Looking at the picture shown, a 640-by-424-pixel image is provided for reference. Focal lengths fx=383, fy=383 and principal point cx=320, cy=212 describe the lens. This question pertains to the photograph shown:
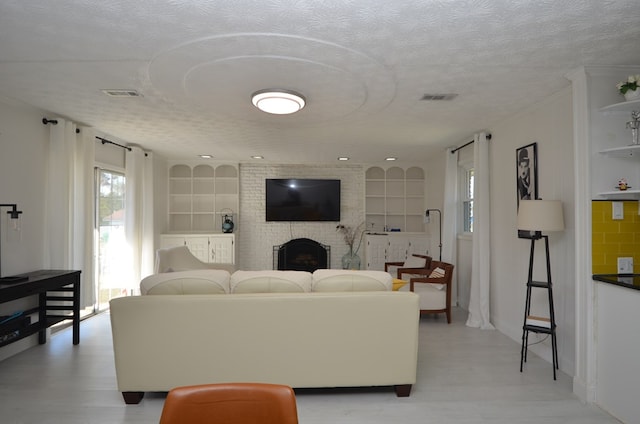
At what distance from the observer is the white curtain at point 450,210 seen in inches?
238

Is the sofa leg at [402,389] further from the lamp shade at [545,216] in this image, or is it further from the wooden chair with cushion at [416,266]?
the wooden chair with cushion at [416,266]

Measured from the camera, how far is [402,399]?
299 centimetres

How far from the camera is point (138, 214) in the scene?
6387mm

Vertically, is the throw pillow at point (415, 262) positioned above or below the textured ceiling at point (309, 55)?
below

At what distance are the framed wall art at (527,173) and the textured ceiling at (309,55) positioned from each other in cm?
46

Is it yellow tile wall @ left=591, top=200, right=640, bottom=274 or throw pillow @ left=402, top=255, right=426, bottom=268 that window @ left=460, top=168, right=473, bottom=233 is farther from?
yellow tile wall @ left=591, top=200, right=640, bottom=274

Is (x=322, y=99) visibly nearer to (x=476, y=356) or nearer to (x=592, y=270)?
(x=592, y=270)

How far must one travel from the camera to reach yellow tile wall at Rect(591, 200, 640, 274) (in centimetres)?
298

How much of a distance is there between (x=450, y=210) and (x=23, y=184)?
18.5 ft

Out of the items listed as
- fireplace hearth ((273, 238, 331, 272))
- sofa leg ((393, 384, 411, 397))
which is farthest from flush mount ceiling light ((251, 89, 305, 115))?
fireplace hearth ((273, 238, 331, 272))

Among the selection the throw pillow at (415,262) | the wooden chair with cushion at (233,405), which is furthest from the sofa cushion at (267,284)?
the throw pillow at (415,262)

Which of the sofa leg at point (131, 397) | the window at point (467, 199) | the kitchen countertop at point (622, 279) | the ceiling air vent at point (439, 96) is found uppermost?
the ceiling air vent at point (439, 96)

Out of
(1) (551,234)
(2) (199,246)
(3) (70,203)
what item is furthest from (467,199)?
(3) (70,203)

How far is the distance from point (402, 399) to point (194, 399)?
221cm
